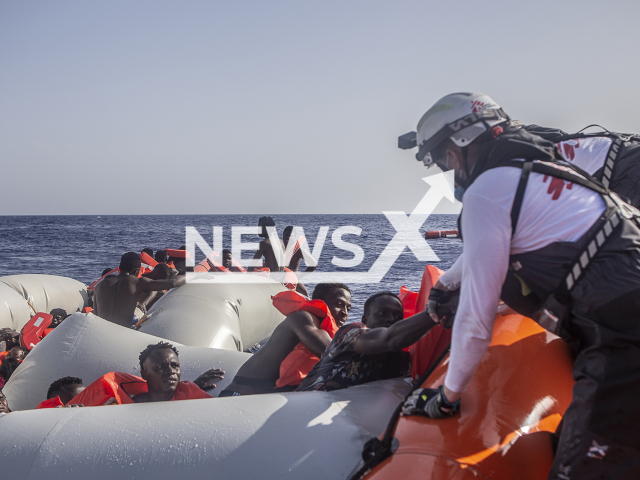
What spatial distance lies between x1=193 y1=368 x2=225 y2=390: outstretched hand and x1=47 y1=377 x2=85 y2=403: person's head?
0.81 meters

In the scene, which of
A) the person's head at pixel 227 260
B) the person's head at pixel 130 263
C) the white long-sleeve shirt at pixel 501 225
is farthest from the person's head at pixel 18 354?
the white long-sleeve shirt at pixel 501 225

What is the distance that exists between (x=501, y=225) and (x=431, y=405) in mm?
743

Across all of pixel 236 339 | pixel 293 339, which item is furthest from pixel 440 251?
pixel 293 339

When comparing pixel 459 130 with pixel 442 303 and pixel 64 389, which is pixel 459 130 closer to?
pixel 442 303

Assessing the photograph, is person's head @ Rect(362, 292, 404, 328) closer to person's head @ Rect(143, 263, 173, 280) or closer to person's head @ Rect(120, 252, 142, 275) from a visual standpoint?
person's head @ Rect(120, 252, 142, 275)

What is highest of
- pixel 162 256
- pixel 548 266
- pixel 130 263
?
pixel 548 266

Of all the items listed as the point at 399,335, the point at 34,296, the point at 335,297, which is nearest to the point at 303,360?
the point at 335,297

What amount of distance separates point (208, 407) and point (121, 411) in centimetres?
41

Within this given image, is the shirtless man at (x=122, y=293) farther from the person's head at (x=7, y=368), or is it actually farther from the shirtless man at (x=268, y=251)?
the shirtless man at (x=268, y=251)

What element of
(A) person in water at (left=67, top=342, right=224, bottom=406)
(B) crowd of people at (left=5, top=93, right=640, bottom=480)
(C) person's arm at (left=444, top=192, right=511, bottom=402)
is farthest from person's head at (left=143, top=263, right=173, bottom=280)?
(C) person's arm at (left=444, top=192, right=511, bottom=402)

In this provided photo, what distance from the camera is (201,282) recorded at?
21.5 feet

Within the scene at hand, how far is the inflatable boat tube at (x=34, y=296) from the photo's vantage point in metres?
8.26

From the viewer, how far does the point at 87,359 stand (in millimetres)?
4094

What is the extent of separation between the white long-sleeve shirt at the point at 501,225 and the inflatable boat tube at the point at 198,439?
876 mm
